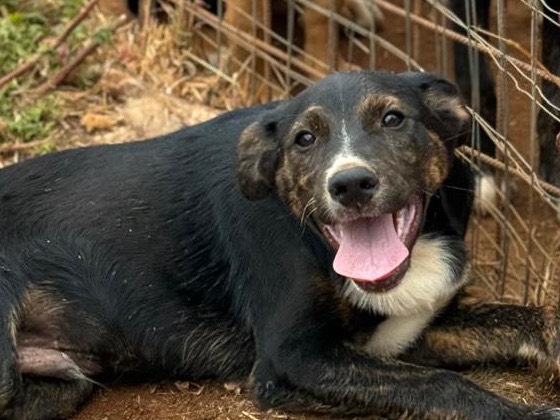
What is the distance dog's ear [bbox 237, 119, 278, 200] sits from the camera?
405 centimetres

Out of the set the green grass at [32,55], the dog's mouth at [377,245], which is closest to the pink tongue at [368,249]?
the dog's mouth at [377,245]

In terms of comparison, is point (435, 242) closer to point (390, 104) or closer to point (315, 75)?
point (390, 104)

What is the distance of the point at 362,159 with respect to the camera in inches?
144

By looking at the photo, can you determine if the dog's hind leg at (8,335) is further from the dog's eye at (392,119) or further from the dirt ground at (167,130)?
the dog's eye at (392,119)

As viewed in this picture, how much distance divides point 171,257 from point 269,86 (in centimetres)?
234

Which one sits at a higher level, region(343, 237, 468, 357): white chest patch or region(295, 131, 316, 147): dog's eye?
region(295, 131, 316, 147): dog's eye

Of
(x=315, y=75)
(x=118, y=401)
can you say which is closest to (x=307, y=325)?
(x=118, y=401)

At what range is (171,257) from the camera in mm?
4273

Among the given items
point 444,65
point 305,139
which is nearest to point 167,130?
point 444,65

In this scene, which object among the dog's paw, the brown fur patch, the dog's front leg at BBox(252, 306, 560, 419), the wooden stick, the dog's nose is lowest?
the dog's front leg at BBox(252, 306, 560, 419)

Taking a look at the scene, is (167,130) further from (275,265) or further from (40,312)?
(275,265)

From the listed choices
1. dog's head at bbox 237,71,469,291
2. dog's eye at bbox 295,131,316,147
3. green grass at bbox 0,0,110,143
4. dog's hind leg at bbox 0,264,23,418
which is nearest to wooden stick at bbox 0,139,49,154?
green grass at bbox 0,0,110,143

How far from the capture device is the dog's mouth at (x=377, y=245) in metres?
3.70

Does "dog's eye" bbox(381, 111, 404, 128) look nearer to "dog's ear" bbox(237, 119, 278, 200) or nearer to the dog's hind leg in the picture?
"dog's ear" bbox(237, 119, 278, 200)
